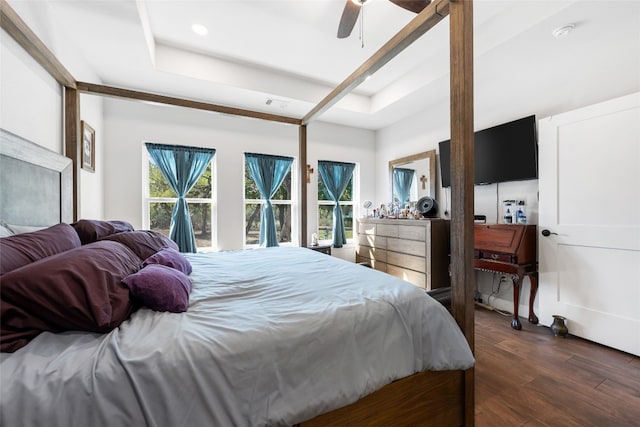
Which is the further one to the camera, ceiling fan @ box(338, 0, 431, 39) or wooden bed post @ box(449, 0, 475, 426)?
ceiling fan @ box(338, 0, 431, 39)

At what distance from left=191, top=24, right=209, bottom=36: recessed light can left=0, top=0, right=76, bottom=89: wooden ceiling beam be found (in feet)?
3.78

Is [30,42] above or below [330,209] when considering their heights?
above

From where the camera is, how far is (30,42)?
5.14ft

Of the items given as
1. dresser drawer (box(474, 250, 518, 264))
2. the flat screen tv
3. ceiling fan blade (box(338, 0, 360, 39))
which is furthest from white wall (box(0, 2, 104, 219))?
dresser drawer (box(474, 250, 518, 264))

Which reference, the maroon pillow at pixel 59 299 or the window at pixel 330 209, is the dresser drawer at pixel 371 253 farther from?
the maroon pillow at pixel 59 299

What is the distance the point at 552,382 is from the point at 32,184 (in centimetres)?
361

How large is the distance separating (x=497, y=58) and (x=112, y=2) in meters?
3.53

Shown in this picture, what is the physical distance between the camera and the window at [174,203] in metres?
3.56

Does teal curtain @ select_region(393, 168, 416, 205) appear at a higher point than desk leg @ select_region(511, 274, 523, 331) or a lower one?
higher

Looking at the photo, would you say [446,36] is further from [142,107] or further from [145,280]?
[142,107]

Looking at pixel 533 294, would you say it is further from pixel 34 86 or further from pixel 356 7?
pixel 34 86

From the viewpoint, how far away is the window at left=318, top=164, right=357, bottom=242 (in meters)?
4.66

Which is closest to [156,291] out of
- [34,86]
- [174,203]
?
[34,86]

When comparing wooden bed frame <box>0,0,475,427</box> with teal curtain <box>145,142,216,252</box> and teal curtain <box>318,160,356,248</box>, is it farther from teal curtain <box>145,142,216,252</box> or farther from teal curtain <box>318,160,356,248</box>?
teal curtain <box>318,160,356,248</box>
